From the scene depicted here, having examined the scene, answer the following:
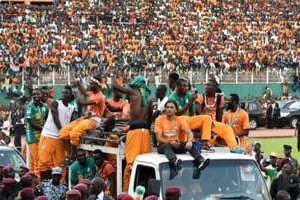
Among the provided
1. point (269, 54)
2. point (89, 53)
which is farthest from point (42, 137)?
point (269, 54)

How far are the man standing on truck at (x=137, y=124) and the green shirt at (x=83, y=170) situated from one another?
0.80m

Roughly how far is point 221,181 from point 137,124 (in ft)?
4.48

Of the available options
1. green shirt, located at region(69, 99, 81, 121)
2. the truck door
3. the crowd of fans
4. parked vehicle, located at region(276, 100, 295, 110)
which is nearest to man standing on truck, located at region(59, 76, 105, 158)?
green shirt, located at region(69, 99, 81, 121)

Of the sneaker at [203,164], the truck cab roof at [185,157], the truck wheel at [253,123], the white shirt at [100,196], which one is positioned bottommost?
the truck wheel at [253,123]

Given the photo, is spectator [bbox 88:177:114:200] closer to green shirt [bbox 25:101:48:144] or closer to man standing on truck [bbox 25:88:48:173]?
man standing on truck [bbox 25:88:48:173]

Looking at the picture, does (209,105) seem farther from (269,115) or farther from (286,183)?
(269,115)

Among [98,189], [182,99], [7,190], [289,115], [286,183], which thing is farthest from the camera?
[289,115]

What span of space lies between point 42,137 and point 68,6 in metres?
38.2

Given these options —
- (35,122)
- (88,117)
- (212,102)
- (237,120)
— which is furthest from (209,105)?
(35,122)

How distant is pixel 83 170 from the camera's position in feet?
36.8

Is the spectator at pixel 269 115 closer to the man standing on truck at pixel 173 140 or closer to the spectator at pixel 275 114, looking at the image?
the spectator at pixel 275 114

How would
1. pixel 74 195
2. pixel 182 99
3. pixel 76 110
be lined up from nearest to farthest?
pixel 74 195
pixel 182 99
pixel 76 110

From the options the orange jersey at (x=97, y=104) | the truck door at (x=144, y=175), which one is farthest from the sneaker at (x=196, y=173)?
the orange jersey at (x=97, y=104)

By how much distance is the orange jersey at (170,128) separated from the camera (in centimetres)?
1026
